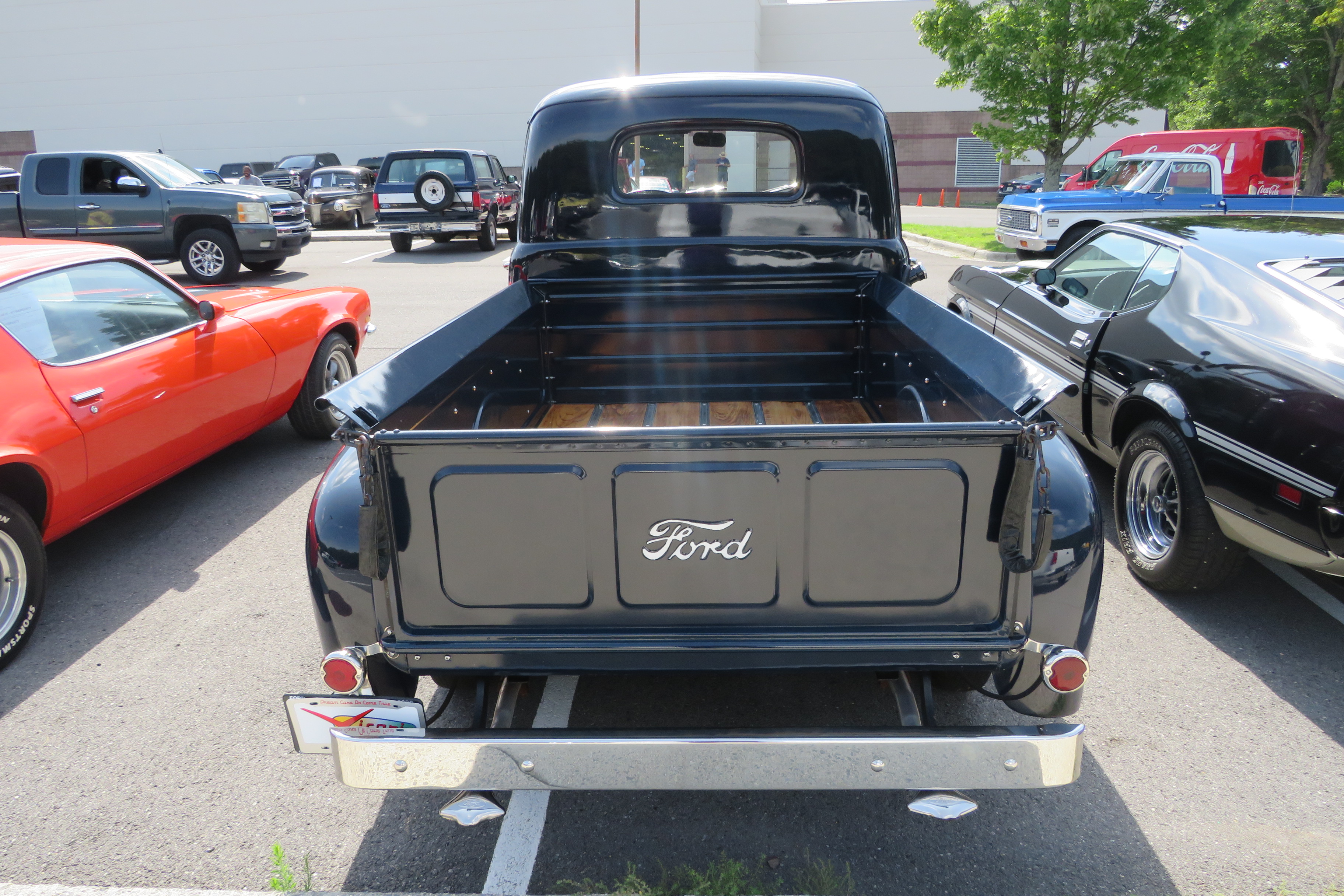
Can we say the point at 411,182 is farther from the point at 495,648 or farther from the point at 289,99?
the point at 289,99

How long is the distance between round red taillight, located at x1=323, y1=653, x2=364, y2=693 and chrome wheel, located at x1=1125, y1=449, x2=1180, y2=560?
3302mm

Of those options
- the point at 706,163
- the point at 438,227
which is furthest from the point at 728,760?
the point at 438,227

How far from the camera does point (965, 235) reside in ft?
58.2

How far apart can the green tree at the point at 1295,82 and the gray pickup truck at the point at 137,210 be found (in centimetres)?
2476

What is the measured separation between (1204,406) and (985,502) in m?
2.09

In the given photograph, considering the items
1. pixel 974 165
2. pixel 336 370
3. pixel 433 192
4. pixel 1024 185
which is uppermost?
pixel 974 165

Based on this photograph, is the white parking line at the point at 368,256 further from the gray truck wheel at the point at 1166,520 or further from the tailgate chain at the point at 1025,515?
the tailgate chain at the point at 1025,515

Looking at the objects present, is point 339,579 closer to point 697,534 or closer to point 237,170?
point 697,534

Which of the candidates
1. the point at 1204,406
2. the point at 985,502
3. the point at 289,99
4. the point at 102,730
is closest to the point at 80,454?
the point at 102,730

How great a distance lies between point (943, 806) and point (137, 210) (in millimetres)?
13400

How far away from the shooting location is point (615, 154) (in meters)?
3.98

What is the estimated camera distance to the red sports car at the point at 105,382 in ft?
11.4

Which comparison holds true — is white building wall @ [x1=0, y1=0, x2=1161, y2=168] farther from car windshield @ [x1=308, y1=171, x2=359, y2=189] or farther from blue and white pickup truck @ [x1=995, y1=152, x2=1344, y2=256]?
blue and white pickup truck @ [x1=995, y1=152, x2=1344, y2=256]

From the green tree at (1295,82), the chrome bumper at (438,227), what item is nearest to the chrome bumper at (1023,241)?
the chrome bumper at (438,227)
